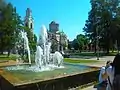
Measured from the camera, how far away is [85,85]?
39.3 feet

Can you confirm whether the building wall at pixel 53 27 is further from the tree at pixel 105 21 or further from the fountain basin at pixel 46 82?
the fountain basin at pixel 46 82

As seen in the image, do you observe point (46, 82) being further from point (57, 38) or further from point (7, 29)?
point (57, 38)

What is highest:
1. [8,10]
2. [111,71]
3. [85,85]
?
[8,10]

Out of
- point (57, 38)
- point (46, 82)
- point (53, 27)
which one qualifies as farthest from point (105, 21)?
point (53, 27)

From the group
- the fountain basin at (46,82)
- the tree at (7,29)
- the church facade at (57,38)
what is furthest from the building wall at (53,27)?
the fountain basin at (46,82)

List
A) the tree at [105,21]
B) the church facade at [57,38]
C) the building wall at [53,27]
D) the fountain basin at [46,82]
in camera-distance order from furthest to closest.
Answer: the building wall at [53,27] → the church facade at [57,38] → the tree at [105,21] → the fountain basin at [46,82]

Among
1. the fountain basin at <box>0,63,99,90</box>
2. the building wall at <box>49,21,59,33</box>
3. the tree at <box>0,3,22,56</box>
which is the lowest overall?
the fountain basin at <box>0,63,99,90</box>

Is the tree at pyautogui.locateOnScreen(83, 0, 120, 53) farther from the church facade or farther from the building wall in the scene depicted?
the building wall

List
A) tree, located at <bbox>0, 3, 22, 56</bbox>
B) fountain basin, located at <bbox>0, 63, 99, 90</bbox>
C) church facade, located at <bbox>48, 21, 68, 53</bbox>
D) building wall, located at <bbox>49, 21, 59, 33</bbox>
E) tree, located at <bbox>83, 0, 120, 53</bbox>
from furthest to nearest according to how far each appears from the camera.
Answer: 1. building wall, located at <bbox>49, 21, 59, 33</bbox>
2. church facade, located at <bbox>48, 21, 68, 53</bbox>
3. tree, located at <bbox>83, 0, 120, 53</bbox>
4. tree, located at <bbox>0, 3, 22, 56</bbox>
5. fountain basin, located at <bbox>0, 63, 99, 90</bbox>

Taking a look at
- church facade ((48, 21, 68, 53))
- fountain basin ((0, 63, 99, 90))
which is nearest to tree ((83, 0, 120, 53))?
church facade ((48, 21, 68, 53))

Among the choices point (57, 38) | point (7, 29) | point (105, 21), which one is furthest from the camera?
point (57, 38)

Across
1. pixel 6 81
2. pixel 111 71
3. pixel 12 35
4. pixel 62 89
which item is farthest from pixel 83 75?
pixel 12 35

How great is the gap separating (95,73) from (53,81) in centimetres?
435

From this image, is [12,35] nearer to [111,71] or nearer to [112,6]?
[112,6]
